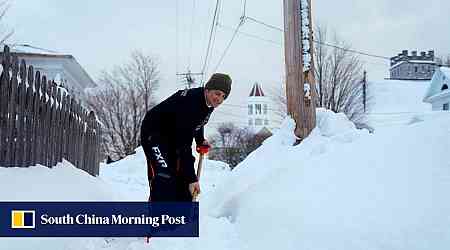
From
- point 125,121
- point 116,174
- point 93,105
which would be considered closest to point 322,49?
point 125,121

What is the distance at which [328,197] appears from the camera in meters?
3.53

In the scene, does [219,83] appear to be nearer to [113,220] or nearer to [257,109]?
[113,220]

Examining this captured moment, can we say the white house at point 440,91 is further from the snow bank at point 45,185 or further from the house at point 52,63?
the snow bank at point 45,185

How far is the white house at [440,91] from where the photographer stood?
2970 cm

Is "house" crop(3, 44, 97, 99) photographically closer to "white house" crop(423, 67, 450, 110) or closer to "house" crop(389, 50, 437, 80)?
"white house" crop(423, 67, 450, 110)

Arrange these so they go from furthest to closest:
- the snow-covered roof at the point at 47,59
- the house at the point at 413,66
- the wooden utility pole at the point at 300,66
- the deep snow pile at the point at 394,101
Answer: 1. the house at the point at 413,66
2. the deep snow pile at the point at 394,101
3. the snow-covered roof at the point at 47,59
4. the wooden utility pole at the point at 300,66

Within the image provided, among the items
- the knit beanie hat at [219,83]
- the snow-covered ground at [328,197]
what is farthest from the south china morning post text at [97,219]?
the knit beanie hat at [219,83]

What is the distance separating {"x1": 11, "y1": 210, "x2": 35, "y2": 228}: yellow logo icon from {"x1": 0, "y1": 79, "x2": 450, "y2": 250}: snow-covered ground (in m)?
0.15

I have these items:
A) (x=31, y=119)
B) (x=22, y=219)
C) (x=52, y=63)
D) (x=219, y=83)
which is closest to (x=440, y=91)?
(x=52, y=63)

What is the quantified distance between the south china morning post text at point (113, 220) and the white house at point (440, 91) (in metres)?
28.2

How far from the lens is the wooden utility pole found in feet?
21.2

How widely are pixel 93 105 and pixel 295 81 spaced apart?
4122cm

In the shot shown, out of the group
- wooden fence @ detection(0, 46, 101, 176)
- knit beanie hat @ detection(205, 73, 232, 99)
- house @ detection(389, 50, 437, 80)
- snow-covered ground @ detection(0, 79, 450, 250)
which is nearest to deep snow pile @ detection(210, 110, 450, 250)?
snow-covered ground @ detection(0, 79, 450, 250)

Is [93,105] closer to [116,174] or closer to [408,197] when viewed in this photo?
[116,174]
